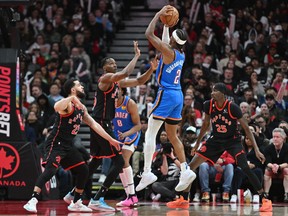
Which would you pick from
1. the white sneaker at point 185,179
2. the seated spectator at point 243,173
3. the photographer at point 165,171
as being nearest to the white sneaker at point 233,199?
the seated spectator at point 243,173

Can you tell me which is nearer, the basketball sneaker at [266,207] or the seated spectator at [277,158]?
the basketball sneaker at [266,207]

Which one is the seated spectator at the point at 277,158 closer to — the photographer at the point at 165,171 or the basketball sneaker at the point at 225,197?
the basketball sneaker at the point at 225,197

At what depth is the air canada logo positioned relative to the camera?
14742mm

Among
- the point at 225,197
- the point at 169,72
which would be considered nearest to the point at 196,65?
the point at 225,197

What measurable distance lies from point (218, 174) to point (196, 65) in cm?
418

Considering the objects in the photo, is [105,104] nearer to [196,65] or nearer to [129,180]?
[129,180]

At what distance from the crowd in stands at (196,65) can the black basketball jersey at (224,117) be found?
2416 millimetres

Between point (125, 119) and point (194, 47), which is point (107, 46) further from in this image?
point (125, 119)

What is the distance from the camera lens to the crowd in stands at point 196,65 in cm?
1594

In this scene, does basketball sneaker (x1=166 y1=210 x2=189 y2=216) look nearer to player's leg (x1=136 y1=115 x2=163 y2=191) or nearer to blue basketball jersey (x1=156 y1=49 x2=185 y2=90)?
player's leg (x1=136 y1=115 x2=163 y2=191)

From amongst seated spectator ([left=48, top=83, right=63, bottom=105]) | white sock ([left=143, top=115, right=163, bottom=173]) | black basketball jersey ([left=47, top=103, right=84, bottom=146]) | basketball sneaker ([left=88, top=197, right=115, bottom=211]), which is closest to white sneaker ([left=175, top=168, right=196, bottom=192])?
white sock ([left=143, top=115, right=163, bottom=173])

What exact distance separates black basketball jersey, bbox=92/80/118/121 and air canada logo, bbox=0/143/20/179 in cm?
267

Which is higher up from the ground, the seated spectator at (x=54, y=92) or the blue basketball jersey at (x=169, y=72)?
the blue basketball jersey at (x=169, y=72)

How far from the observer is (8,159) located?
14773 mm
